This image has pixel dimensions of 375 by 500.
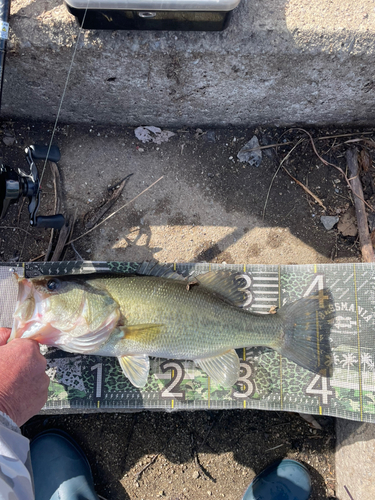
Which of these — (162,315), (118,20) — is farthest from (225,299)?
(118,20)

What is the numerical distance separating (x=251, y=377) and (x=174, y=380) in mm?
669

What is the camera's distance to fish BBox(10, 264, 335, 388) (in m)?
2.43

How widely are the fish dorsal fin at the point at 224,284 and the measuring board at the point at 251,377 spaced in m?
0.22

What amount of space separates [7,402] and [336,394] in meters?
2.55

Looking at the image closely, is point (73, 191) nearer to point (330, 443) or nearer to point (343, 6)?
point (343, 6)

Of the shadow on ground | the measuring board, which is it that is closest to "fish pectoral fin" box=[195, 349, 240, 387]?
the measuring board

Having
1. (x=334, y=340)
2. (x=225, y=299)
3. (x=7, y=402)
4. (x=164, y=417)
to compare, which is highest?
(x=225, y=299)

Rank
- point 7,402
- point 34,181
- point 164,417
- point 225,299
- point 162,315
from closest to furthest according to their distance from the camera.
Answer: point 7,402 → point 34,181 → point 162,315 → point 225,299 → point 164,417

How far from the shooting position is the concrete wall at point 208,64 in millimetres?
2471

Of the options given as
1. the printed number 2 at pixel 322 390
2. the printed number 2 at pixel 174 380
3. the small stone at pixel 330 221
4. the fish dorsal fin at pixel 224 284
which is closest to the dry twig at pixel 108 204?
the fish dorsal fin at pixel 224 284

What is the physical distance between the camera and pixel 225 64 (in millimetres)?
2605

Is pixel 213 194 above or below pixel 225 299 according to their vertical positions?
above

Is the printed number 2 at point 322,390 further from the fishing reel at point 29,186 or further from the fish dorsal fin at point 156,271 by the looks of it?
the fishing reel at point 29,186

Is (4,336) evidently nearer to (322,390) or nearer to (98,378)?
(98,378)
